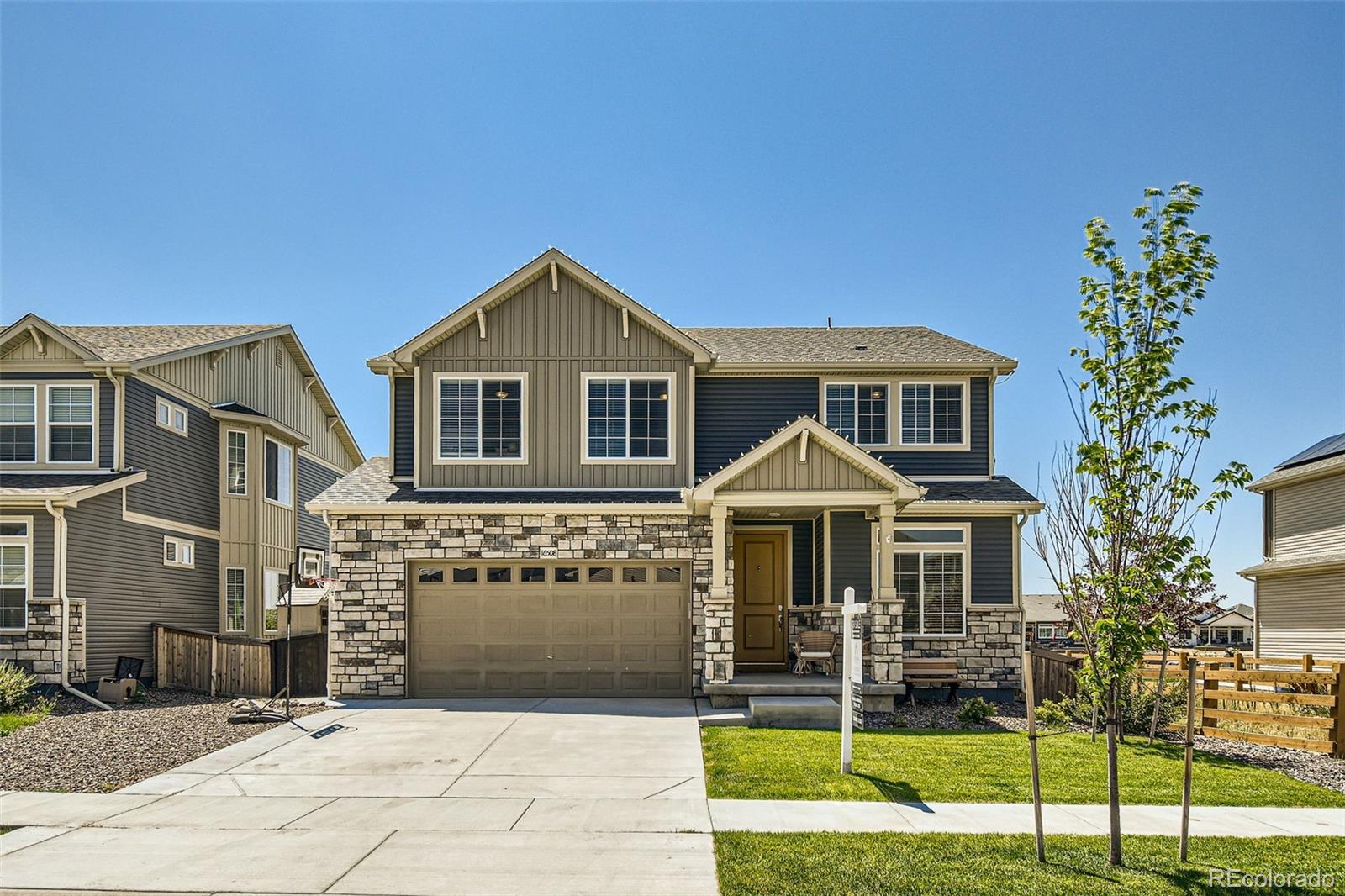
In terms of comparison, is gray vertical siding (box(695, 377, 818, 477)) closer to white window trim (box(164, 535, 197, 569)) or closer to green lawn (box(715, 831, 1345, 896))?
green lawn (box(715, 831, 1345, 896))

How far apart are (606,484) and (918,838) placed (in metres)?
9.93

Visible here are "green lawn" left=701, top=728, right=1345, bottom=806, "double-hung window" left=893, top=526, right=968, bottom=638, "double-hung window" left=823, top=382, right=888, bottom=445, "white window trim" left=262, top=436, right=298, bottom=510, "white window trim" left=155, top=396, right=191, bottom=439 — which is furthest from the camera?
"white window trim" left=262, top=436, right=298, bottom=510

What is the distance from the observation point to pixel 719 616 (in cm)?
1498

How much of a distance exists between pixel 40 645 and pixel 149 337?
6.98 m

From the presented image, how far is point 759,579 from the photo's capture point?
1753cm

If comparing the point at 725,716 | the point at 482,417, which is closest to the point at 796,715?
the point at 725,716

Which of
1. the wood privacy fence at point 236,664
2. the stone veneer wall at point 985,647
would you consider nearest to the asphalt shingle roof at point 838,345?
the stone veneer wall at point 985,647

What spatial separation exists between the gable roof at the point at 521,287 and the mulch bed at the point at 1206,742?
684cm

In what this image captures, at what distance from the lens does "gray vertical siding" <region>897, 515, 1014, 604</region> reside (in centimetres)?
1744

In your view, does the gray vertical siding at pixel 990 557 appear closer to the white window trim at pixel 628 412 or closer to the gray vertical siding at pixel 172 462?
the white window trim at pixel 628 412

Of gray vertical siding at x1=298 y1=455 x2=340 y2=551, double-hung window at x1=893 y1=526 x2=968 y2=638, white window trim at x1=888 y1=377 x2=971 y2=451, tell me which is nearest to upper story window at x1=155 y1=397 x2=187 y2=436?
gray vertical siding at x1=298 y1=455 x2=340 y2=551

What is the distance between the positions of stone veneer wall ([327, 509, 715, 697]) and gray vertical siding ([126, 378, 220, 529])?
5115 mm

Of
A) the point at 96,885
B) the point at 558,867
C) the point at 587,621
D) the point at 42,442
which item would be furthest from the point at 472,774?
the point at 42,442

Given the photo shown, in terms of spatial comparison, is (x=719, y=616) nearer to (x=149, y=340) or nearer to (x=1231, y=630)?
(x=149, y=340)
